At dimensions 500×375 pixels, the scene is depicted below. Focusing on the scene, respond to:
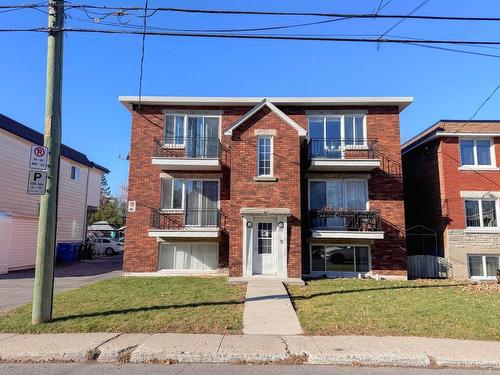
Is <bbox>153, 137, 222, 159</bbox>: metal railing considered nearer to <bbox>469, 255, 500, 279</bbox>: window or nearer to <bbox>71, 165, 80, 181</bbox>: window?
<bbox>469, 255, 500, 279</bbox>: window

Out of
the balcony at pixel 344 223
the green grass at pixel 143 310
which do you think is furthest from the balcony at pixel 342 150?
the green grass at pixel 143 310

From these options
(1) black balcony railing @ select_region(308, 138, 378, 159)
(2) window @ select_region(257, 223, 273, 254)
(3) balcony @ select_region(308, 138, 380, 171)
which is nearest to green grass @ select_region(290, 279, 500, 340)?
(2) window @ select_region(257, 223, 273, 254)

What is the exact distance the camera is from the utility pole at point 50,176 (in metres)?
8.19

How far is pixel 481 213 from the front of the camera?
57.0ft

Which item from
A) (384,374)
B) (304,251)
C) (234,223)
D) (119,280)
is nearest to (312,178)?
(304,251)

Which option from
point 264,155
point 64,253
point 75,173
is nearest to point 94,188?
point 75,173

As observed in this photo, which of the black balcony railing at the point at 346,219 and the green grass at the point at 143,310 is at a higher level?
the black balcony railing at the point at 346,219

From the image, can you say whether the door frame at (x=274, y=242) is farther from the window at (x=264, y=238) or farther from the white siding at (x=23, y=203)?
the white siding at (x=23, y=203)

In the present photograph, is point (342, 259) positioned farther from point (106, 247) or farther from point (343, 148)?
point (106, 247)

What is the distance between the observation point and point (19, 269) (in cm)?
1925

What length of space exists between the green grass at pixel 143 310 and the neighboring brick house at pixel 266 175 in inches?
134

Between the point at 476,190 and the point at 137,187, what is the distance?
1476 cm

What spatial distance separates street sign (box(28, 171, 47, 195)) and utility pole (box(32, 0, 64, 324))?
0.14m

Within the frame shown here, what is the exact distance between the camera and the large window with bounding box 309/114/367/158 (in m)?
16.8
